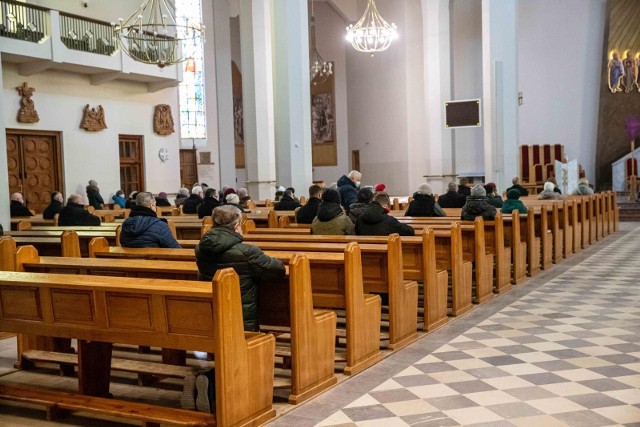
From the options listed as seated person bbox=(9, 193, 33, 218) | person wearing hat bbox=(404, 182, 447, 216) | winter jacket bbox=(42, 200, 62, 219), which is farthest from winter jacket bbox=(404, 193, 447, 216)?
seated person bbox=(9, 193, 33, 218)

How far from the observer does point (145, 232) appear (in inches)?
223

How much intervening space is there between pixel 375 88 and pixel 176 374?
2145 cm

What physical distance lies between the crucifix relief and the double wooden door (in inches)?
13.9

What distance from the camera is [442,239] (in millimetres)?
6387

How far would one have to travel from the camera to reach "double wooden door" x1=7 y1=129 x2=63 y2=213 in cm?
1520

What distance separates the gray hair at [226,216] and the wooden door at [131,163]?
14778 mm

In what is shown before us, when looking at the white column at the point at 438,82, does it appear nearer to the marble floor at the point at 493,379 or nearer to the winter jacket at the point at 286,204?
the winter jacket at the point at 286,204

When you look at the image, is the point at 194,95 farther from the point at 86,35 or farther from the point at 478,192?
the point at 478,192

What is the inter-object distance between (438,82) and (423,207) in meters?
12.3


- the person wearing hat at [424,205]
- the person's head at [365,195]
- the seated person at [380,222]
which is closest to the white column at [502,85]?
the person wearing hat at [424,205]

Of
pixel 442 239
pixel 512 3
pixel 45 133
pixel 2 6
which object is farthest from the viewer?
pixel 512 3

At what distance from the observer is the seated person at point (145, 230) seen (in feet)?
18.5

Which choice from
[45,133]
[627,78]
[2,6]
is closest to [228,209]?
[2,6]

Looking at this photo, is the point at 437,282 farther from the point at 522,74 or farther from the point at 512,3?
the point at 522,74
